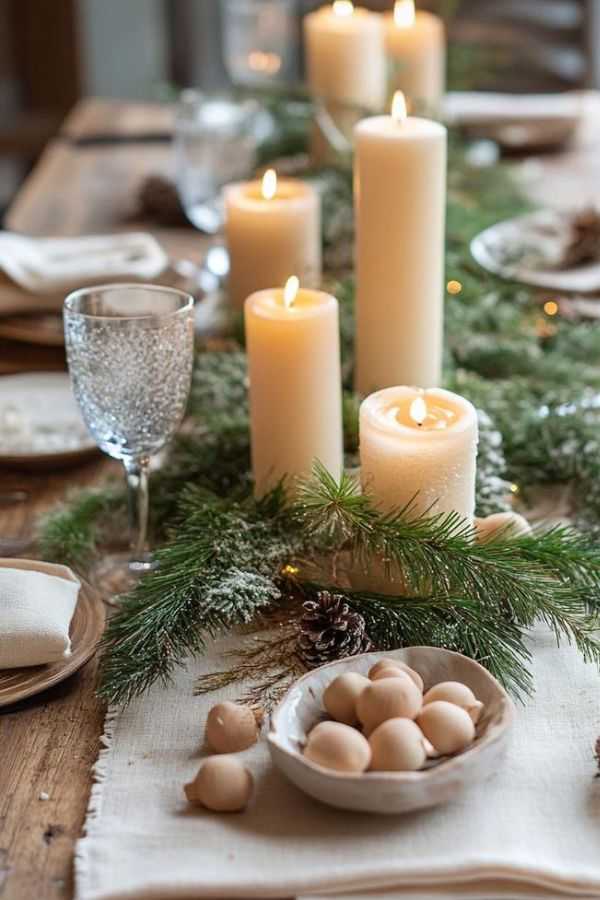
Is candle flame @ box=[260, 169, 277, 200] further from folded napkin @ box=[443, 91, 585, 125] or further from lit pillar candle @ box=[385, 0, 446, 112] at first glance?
folded napkin @ box=[443, 91, 585, 125]

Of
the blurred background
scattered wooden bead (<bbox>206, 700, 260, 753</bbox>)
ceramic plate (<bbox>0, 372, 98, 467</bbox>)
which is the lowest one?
the blurred background

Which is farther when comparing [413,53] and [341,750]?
[413,53]

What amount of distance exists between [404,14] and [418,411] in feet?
3.63

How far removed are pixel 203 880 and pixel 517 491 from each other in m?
0.45

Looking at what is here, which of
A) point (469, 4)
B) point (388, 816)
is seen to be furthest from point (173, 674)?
point (469, 4)

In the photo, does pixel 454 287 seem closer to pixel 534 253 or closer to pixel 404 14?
pixel 534 253

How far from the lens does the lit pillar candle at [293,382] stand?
805 mm

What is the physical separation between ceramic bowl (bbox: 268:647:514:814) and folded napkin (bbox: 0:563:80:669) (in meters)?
0.15

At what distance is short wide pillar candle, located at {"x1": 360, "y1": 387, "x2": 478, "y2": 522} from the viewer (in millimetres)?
717

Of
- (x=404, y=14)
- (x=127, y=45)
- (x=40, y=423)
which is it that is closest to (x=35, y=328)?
(x=40, y=423)

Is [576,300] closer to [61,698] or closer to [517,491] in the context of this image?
[517,491]

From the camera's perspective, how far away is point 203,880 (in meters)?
0.55

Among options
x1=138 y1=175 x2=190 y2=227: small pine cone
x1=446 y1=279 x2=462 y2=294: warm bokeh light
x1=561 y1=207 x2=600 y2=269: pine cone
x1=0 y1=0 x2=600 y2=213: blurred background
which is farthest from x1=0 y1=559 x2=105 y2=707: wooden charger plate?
x1=0 y1=0 x2=600 y2=213: blurred background

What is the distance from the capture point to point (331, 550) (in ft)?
2.57
